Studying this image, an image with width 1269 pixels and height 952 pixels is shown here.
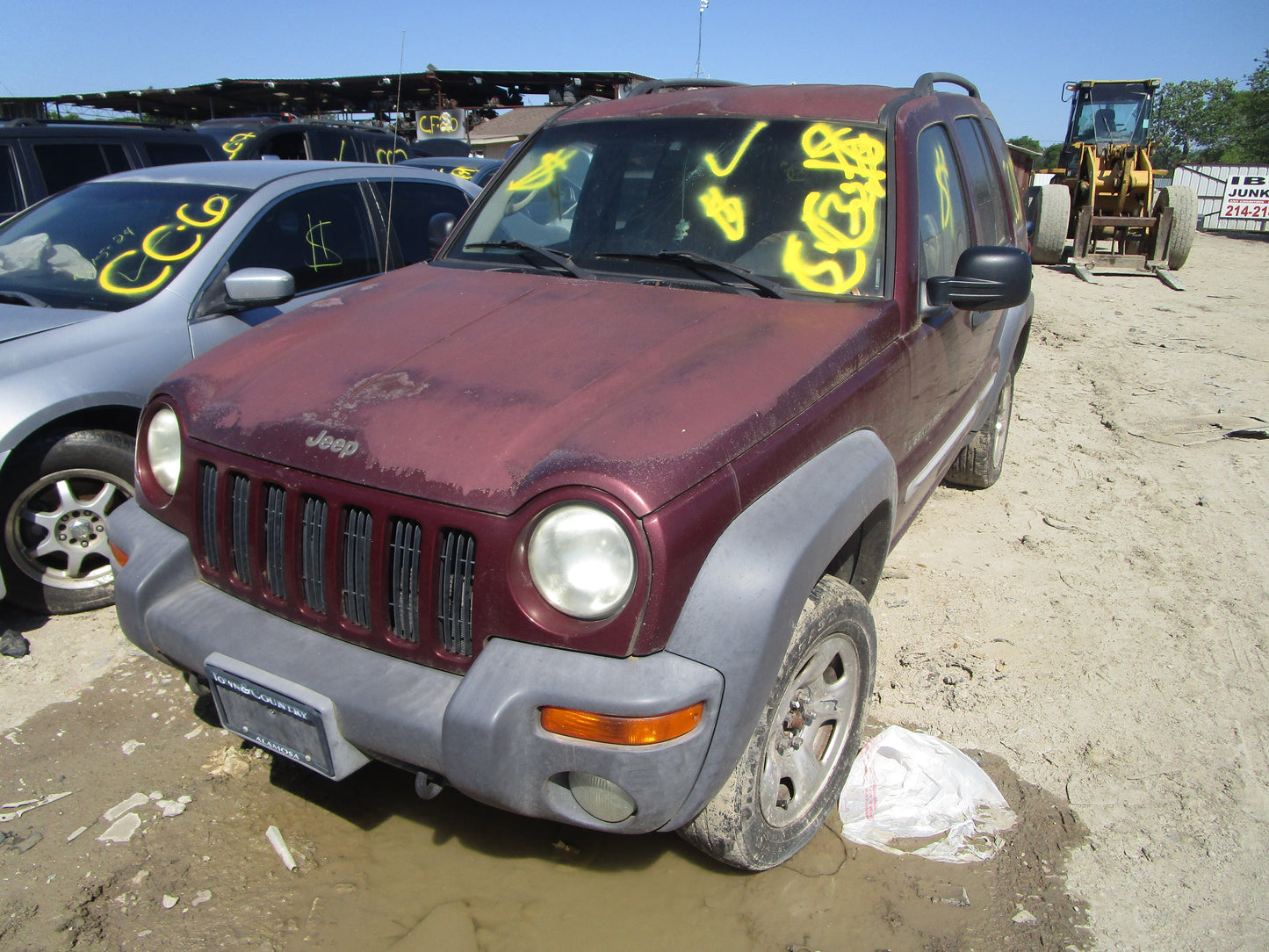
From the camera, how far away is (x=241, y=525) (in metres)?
2.20

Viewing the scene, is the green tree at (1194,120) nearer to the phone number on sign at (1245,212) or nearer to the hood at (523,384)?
the phone number on sign at (1245,212)

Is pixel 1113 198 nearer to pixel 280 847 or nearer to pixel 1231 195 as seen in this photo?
pixel 1231 195

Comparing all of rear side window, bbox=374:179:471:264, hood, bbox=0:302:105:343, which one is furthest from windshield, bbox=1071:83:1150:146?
hood, bbox=0:302:105:343

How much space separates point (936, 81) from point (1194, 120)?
70771 millimetres

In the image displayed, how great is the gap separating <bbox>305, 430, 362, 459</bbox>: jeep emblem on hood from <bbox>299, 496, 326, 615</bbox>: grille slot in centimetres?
12

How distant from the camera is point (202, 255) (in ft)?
12.6

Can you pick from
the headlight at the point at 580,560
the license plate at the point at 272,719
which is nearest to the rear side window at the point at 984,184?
the headlight at the point at 580,560

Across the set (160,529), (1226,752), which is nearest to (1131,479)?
(1226,752)

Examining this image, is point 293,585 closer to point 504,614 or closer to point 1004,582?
point 504,614

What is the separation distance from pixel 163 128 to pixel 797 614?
7.47 m

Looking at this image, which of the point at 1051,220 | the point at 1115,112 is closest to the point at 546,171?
the point at 1051,220

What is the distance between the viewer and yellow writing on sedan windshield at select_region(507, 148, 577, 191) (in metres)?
3.33

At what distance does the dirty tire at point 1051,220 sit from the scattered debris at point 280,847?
38.5 feet

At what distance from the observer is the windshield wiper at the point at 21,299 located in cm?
370
